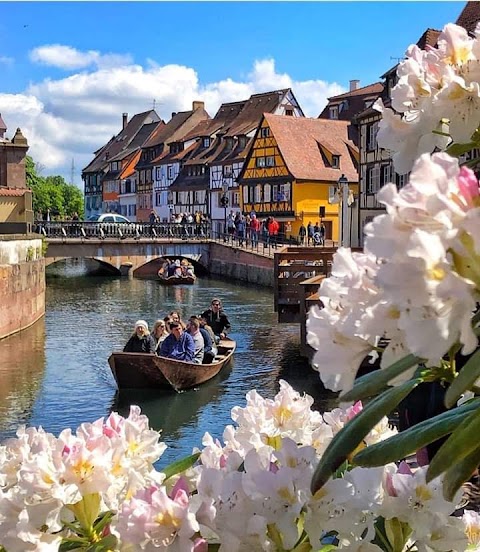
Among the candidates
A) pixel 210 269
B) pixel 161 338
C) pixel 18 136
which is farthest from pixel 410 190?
pixel 210 269

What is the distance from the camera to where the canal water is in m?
13.3

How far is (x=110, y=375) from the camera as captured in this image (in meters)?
16.8

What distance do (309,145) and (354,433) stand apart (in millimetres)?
45054

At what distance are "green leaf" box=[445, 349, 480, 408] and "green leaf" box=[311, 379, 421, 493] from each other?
6.0 inches

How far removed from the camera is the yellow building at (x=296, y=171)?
43.8m

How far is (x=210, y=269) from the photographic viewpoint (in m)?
42.8

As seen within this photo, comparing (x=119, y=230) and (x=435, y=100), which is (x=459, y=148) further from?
(x=119, y=230)

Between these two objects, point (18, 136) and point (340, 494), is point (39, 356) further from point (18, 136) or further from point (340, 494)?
point (18, 136)

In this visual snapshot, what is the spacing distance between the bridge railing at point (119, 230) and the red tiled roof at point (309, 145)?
5.59 meters

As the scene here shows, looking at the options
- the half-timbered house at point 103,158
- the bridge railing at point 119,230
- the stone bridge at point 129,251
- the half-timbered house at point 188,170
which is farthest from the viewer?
the half-timbered house at point 103,158

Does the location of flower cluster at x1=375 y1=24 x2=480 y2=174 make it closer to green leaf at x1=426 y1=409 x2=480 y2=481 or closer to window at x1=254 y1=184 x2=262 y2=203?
green leaf at x1=426 y1=409 x2=480 y2=481

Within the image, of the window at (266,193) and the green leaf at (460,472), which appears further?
the window at (266,193)

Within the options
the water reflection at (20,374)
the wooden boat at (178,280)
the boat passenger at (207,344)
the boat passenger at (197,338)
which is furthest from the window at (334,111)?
the boat passenger at (197,338)

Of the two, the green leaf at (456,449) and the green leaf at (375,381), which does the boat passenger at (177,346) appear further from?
the green leaf at (456,449)
